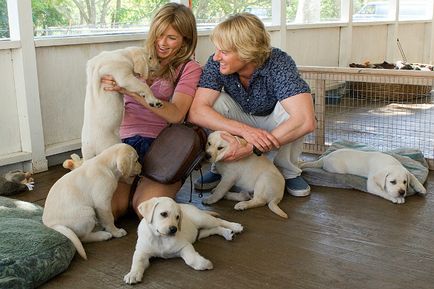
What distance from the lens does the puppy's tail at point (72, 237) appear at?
2412 millimetres

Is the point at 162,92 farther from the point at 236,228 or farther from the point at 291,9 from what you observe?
the point at 291,9

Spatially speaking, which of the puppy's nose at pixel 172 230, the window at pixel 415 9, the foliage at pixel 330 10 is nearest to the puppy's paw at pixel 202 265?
the puppy's nose at pixel 172 230

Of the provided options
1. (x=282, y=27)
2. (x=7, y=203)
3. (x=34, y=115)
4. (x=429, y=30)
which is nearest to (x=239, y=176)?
(x=7, y=203)

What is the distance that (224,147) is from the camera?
3.01 m

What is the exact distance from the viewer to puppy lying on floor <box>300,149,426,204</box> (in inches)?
123

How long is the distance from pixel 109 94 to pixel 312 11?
5.06m

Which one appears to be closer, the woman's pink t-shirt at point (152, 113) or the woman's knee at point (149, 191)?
the woman's knee at point (149, 191)

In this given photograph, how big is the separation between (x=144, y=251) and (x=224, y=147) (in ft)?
2.91

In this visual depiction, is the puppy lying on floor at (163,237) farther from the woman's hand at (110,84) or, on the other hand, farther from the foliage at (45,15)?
the foliage at (45,15)

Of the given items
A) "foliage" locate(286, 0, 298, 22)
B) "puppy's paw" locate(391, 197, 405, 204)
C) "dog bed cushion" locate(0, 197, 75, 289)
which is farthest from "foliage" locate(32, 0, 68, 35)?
"foliage" locate(286, 0, 298, 22)

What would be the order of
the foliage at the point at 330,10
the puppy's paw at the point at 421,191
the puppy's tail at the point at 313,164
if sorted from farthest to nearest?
the foliage at the point at 330,10 < the puppy's tail at the point at 313,164 < the puppy's paw at the point at 421,191

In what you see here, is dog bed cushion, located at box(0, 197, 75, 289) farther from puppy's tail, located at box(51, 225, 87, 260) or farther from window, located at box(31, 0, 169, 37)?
window, located at box(31, 0, 169, 37)

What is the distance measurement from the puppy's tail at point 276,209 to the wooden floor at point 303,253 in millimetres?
33

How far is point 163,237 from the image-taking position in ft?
7.61
